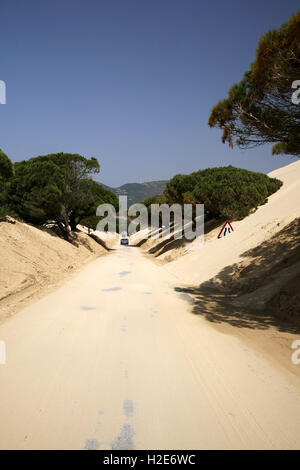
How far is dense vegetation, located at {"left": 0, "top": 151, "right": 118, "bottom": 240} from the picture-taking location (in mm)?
22719

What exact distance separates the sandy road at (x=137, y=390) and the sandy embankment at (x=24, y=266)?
2421 millimetres

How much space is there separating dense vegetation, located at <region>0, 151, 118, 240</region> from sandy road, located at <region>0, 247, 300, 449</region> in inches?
747

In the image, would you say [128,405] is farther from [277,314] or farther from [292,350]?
[277,314]

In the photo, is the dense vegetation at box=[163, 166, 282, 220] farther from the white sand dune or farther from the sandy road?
the sandy road

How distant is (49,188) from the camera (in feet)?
74.1

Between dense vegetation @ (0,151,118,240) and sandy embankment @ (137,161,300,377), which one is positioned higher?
dense vegetation @ (0,151,118,240)

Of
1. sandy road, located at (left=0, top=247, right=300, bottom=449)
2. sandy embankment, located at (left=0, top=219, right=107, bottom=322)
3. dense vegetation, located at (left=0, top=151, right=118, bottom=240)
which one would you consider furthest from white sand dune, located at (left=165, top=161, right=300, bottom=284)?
dense vegetation, located at (left=0, top=151, right=118, bottom=240)

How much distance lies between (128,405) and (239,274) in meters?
8.47

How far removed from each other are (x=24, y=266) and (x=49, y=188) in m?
13.5

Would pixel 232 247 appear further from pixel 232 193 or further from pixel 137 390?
pixel 137 390

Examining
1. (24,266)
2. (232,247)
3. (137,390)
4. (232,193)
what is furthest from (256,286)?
(232,193)

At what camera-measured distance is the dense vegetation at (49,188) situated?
74.5 ft

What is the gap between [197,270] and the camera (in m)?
13.4

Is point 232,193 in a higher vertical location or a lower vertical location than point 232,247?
higher
